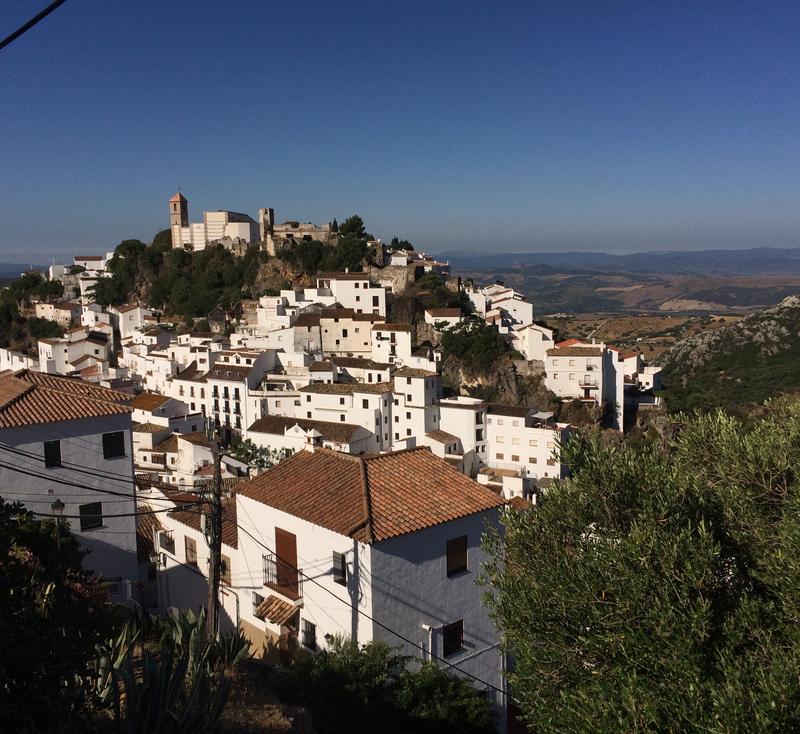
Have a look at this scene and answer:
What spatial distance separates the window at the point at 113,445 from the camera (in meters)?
17.0

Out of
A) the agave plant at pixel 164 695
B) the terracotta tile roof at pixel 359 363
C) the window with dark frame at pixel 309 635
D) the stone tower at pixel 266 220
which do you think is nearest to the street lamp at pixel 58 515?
the agave plant at pixel 164 695

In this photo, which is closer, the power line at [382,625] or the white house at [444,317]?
the power line at [382,625]

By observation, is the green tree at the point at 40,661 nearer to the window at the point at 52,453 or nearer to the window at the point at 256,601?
the window at the point at 256,601

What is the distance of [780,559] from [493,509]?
670 centimetres

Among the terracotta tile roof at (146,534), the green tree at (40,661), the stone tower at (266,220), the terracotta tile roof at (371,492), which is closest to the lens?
the green tree at (40,661)

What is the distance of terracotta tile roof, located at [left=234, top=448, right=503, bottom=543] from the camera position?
1300 centimetres

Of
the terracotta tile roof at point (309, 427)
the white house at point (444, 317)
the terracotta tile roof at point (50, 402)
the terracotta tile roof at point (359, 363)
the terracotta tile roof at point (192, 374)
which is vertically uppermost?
the terracotta tile roof at point (50, 402)

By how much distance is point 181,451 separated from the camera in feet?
141

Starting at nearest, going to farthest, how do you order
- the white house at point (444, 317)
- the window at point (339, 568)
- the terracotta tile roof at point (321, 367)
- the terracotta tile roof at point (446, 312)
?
1. the window at point (339, 568)
2. the terracotta tile roof at point (321, 367)
3. the white house at point (444, 317)
4. the terracotta tile roof at point (446, 312)

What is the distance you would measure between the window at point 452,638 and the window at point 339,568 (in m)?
2.38

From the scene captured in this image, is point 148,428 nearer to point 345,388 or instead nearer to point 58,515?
point 345,388

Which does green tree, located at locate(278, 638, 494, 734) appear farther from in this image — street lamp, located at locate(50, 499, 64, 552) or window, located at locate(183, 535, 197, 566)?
window, located at locate(183, 535, 197, 566)

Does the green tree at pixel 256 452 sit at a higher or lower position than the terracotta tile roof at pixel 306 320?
lower

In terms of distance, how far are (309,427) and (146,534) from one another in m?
26.1
